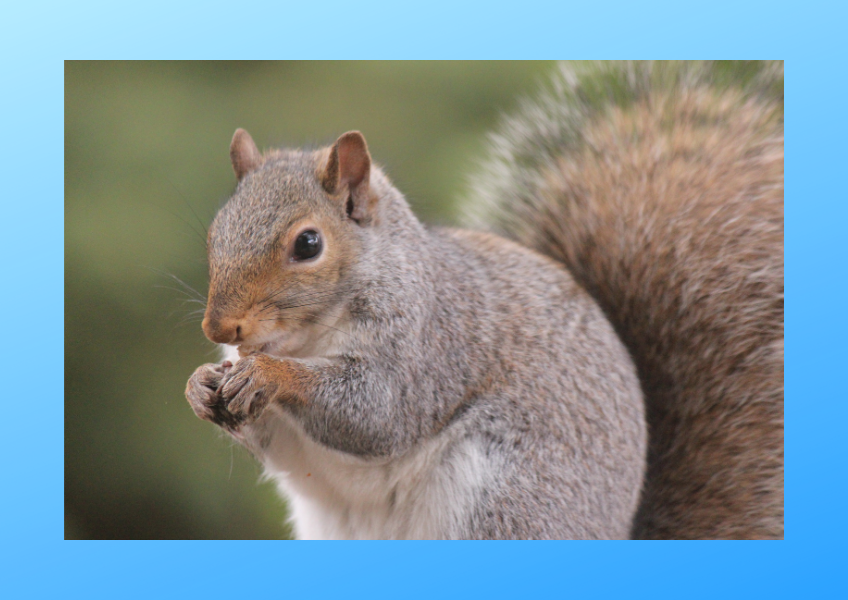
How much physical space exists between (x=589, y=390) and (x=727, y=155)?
1.89 feet

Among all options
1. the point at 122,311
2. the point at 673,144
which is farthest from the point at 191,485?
the point at 673,144

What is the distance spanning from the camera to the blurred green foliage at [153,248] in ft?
5.76

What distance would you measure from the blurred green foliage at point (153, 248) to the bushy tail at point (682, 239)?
0.49 ft

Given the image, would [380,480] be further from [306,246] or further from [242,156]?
[242,156]

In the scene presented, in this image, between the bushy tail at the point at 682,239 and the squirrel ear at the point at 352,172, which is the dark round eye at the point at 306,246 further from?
the bushy tail at the point at 682,239

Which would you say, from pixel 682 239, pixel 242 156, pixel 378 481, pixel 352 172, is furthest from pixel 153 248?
pixel 682 239

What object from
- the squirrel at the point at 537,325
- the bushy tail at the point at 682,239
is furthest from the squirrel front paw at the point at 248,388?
the bushy tail at the point at 682,239

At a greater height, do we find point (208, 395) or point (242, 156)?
point (242, 156)

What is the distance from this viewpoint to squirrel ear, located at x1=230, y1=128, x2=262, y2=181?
1.46m

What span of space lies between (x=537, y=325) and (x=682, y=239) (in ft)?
1.11

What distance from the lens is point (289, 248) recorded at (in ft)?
4.15

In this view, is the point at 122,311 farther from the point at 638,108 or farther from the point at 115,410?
the point at 638,108

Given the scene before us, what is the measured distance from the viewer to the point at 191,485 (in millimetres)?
1836

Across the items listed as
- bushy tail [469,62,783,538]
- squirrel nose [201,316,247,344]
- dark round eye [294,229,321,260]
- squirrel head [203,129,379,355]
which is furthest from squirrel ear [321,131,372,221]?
bushy tail [469,62,783,538]
